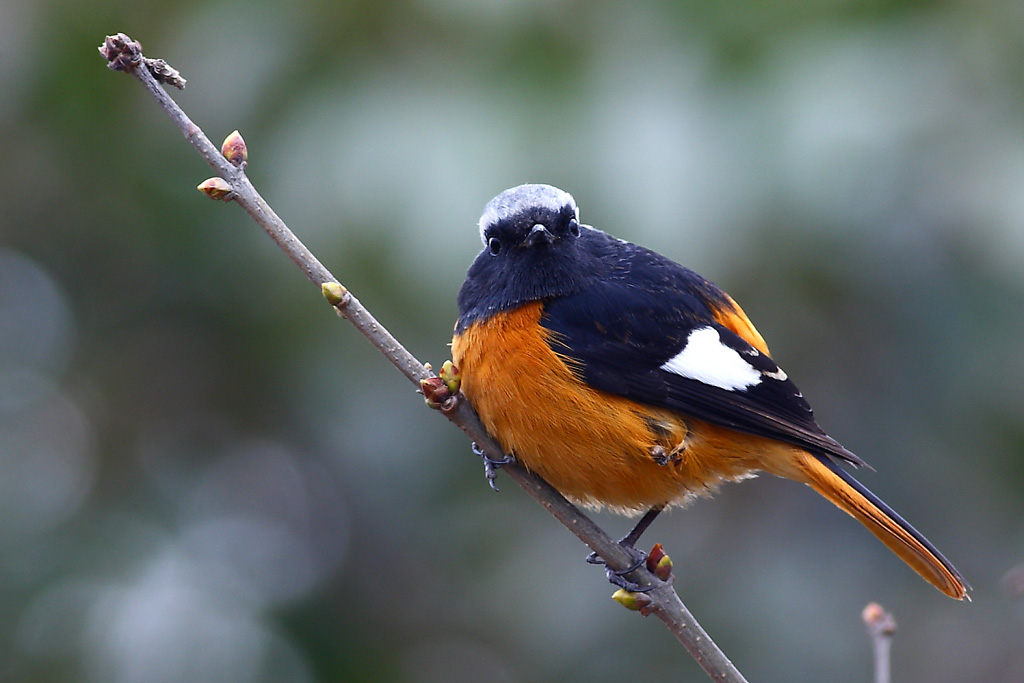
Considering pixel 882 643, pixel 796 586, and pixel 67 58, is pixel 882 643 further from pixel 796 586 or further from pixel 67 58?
pixel 67 58

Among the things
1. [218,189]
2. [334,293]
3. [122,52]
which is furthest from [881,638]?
[122,52]

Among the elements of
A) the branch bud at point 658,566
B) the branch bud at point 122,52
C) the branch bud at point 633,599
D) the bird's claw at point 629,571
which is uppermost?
the branch bud at point 122,52

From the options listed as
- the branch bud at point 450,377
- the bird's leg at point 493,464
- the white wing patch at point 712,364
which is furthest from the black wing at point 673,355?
the branch bud at point 450,377

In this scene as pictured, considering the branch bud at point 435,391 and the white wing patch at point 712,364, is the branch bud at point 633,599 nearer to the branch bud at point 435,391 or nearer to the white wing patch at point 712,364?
the branch bud at point 435,391

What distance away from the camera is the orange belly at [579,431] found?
9.09ft

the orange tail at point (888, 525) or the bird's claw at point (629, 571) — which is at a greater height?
the orange tail at point (888, 525)


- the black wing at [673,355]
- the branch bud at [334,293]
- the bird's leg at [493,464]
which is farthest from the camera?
the black wing at [673,355]

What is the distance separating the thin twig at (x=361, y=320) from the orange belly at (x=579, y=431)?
0.74ft

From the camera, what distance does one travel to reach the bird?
2809 mm

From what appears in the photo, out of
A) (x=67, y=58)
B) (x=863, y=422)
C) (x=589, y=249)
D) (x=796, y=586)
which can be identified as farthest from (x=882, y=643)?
(x=67, y=58)

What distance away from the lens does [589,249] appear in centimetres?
321

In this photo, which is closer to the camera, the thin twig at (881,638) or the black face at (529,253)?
the thin twig at (881,638)

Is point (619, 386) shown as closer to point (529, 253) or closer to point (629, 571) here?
point (529, 253)

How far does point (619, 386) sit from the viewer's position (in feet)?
9.46
